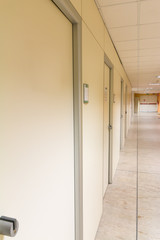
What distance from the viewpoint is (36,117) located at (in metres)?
0.99

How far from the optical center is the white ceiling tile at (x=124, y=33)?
2.80m

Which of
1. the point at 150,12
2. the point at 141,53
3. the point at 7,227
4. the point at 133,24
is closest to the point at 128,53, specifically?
the point at 141,53

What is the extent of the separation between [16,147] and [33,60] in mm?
474

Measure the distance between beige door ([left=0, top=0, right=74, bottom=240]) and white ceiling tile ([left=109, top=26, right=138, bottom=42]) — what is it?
5.73 ft

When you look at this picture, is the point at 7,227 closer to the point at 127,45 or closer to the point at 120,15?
the point at 120,15

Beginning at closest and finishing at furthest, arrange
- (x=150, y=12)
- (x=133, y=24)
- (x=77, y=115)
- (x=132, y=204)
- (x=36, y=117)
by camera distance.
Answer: (x=36, y=117), (x=77, y=115), (x=150, y=12), (x=133, y=24), (x=132, y=204)

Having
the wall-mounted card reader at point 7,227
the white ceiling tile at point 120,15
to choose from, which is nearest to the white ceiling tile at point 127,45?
the white ceiling tile at point 120,15

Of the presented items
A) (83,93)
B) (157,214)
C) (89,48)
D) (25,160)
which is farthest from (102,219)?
(89,48)

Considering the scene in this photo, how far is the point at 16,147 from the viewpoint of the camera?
83cm

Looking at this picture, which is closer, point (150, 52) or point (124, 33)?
point (124, 33)

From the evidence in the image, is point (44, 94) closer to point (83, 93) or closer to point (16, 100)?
point (16, 100)

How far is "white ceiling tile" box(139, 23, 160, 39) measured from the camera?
2.70 m

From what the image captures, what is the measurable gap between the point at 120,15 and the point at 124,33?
66cm

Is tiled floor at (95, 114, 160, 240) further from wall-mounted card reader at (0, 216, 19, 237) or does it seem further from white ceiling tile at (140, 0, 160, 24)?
white ceiling tile at (140, 0, 160, 24)
